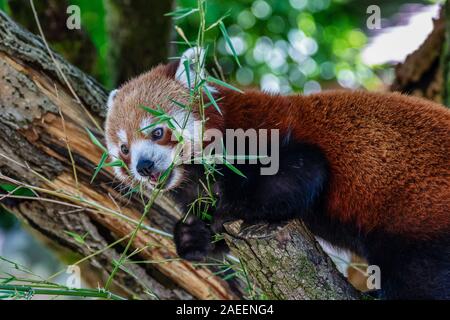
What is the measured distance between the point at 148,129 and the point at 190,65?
0.47 metres

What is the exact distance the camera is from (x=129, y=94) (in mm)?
3779

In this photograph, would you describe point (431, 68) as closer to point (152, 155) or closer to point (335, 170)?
point (335, 170)

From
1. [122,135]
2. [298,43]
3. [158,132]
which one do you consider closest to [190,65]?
[158,132]

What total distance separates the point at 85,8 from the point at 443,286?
418 centimetres

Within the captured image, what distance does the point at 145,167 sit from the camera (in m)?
3.43

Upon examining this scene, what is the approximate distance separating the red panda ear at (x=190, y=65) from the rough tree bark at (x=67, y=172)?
75 cm

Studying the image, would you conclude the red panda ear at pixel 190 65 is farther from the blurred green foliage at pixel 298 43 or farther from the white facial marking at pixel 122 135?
the blurred green foliage at pixel 298 43

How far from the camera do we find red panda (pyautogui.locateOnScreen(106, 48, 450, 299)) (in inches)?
130

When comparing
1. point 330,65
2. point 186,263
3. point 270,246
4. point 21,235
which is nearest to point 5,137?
point 186,263

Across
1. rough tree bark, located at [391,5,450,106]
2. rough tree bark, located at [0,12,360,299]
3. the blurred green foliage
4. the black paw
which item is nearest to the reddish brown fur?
rough tree bark, located at [0,12,360,299]

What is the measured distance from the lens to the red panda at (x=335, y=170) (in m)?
3.30

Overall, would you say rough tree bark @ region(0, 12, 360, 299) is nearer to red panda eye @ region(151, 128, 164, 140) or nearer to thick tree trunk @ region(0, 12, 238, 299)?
thick tree trunk @ region(0, 12, 238, 299)

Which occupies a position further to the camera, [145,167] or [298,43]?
[298,43]
